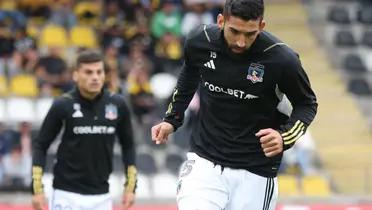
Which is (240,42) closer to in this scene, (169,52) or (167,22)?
(169,52)

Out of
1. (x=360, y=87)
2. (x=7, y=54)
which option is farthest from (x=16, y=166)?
(x=360, y=87)

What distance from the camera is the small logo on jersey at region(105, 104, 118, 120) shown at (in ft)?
24.8

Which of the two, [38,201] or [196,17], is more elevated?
[196,17]

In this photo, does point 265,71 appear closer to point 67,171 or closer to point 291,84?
point 291,84

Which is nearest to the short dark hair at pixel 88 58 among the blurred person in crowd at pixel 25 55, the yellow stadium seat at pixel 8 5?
the blurred person in crowd at pixel 25 55

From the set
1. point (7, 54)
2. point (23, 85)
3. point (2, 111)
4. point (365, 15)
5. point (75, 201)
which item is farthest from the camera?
point (365, 15)

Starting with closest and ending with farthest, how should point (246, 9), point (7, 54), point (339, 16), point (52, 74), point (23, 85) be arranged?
point (246, 9) < point (52, 74) < point (23, 85) < point (7, 54) < point (339, 16)

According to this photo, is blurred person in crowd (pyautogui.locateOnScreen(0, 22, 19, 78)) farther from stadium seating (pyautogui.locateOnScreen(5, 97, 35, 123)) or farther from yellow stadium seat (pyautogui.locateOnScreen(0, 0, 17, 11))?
yellow stadium seat (pyautogui.locateOnScreen(0, 0, 17, 11))

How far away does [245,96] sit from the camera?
18.5 ft

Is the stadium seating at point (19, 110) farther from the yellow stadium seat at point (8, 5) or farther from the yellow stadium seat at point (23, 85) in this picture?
the yellow stadium seat at point (8, 5)

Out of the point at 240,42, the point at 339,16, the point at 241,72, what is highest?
the point at 240,42

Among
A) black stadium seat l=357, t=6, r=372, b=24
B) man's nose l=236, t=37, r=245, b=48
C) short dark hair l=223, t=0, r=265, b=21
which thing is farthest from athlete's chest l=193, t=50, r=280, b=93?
black stadium seat l=357, t=6, r=372, b=24

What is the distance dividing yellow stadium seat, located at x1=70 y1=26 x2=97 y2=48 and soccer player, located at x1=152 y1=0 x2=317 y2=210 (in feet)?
33.1

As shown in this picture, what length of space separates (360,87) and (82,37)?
455 centimetres
